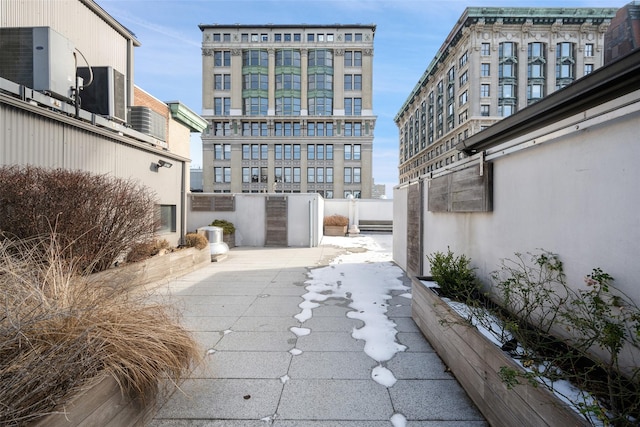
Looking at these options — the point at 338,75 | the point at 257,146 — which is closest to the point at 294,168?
the point at 257,146

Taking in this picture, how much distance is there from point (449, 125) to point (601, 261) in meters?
53.0

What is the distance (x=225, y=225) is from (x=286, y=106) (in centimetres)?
4119

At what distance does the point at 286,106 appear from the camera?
5066 centimetres

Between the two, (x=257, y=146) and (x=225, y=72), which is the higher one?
(x=225, y=72)

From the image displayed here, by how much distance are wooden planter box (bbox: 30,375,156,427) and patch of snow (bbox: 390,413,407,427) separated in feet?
6.18

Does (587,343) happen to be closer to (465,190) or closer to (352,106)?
(465,190)

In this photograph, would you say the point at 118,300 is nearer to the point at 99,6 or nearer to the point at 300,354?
the point at 300,354

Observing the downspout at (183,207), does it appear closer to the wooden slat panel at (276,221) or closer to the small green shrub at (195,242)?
the small green shrub at (195,242)

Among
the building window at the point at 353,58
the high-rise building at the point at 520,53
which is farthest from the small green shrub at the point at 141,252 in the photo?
the building window at the point at 353,58

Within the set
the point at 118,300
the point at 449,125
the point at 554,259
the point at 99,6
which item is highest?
the point at 449,125

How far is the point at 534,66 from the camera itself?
42.8 m

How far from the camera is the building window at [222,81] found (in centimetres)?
5078

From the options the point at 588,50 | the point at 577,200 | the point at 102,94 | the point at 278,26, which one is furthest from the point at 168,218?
the point at 588,50

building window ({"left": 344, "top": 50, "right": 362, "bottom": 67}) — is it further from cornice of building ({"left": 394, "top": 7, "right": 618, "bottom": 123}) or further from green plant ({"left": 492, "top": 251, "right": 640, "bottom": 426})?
green plant ({"left": 492, "top": 251, "right": 640, "bottom": 426})
